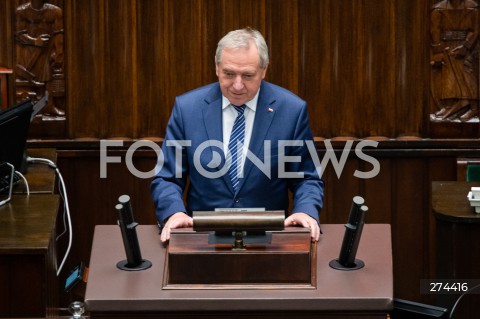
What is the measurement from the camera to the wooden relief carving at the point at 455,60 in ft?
19.0

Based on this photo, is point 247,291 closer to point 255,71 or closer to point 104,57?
point 255,71

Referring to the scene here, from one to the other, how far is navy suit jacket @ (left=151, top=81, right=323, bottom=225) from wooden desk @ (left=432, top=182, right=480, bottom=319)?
0.80 m

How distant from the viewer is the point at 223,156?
13.7ft

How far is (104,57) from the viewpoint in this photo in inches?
231

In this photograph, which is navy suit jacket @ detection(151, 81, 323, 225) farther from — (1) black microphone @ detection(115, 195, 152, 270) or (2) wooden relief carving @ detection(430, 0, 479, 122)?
(2) wooden relief carving @ detection(430, 0, 479, 122)

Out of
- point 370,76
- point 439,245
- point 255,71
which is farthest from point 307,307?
point 370,76

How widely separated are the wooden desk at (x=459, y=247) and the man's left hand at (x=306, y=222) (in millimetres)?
1116

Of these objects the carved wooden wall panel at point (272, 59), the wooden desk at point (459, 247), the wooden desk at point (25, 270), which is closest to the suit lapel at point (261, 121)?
the wooden desk at point (25, 270)

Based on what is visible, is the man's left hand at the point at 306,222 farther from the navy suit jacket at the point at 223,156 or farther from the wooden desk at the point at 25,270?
the wooden desk at the point at 25,270

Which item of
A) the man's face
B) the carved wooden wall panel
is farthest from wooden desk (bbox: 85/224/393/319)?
the carved wooden wall panel

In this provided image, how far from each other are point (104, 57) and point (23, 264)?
2.05 meters

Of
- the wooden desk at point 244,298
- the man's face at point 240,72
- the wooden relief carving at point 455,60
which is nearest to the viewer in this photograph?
the wooden desk at point 244,298

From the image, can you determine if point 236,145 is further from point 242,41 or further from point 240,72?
point 242,41

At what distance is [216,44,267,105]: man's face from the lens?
3.95 metres
